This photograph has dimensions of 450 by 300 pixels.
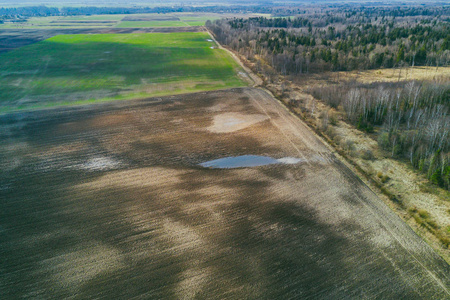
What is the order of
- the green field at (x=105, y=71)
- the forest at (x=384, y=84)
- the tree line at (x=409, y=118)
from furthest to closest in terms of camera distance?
1. the green field at (x=105, y=71)
2. the forest at (x=384, y=84)
3. the tree line at (x=409, y=118)

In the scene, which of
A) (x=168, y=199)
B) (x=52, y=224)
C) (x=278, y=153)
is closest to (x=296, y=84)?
(x=278, y=153)

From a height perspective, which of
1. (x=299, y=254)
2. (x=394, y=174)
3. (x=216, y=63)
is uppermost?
(x=216, y=63)

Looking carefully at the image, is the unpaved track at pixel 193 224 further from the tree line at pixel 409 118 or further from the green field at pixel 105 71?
the green field at pixel 105 71

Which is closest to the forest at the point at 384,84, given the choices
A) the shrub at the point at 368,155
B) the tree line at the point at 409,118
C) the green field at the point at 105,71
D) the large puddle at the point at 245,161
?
the tree line at the point at 409,118

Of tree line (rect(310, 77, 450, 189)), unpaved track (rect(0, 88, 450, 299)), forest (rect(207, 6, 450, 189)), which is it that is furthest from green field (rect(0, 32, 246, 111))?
tree line (rect(310, 77, 450, 189))

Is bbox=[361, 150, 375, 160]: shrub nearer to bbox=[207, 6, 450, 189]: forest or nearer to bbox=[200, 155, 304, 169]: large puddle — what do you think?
bbox=[207, 6, 450, 189]: forest

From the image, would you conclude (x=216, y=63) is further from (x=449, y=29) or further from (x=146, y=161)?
(x=449, y=29)

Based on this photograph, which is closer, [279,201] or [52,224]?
[52,224]
